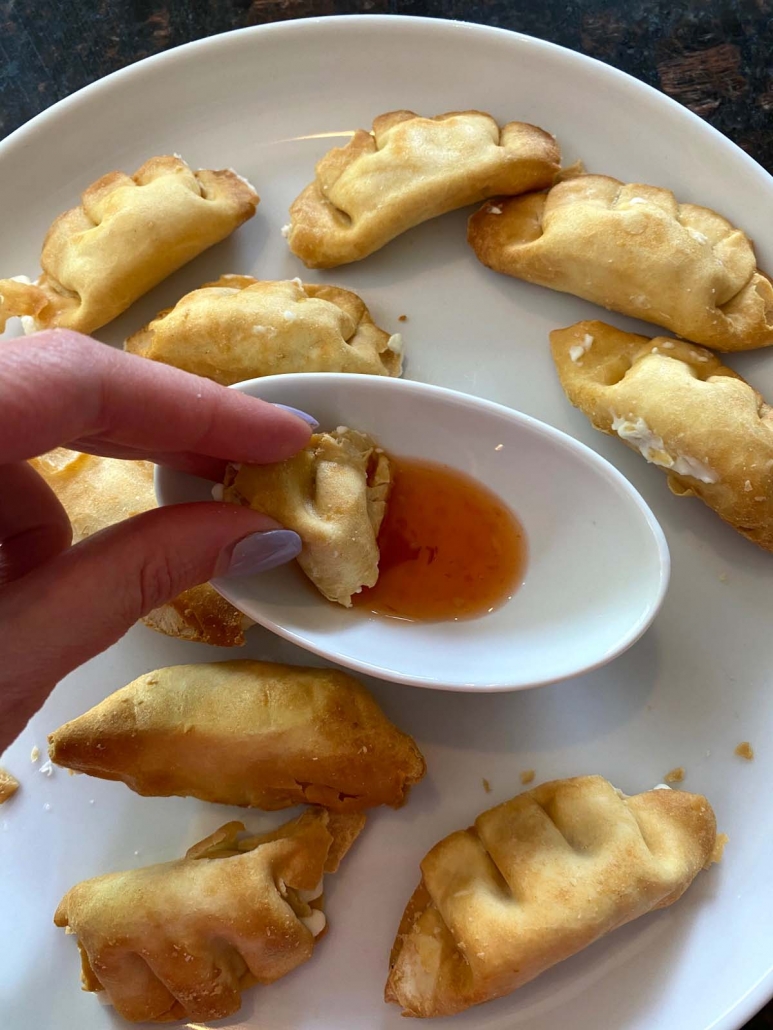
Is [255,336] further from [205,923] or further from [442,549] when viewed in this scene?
[205,923]

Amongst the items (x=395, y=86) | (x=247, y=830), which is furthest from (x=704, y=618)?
(x=395, y=86)

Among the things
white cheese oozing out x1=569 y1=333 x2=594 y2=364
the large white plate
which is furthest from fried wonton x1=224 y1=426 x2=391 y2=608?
white cheese oozing out x1=569 y1=333 x2=594 y2=364

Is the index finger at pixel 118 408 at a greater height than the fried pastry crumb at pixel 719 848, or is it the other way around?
the index finger at pixel 118 408

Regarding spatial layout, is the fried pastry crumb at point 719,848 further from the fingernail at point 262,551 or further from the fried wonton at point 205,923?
the fingernail at point 262,551

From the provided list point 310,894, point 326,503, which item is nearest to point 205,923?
point 310,894

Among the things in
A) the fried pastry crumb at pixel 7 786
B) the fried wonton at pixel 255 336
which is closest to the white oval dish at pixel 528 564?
the fried wonton at pixel 255 336

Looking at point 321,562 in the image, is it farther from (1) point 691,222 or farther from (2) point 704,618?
(1) point 691,222

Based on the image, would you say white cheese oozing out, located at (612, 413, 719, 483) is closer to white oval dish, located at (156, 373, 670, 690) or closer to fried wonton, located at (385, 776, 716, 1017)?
white oval dish, located at (156, 373, 670, 690)
